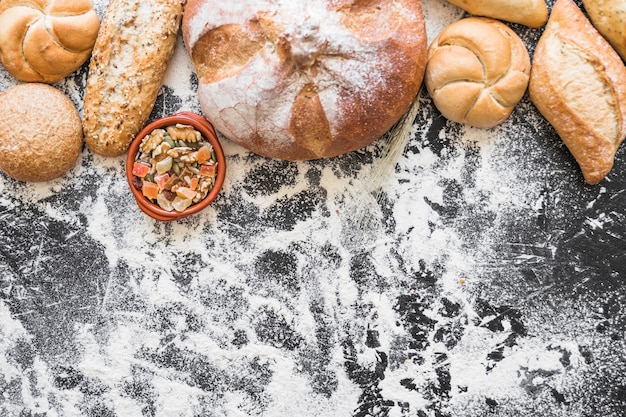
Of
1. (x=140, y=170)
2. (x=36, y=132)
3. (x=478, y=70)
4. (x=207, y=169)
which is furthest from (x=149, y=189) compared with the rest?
(x=478, y=70)

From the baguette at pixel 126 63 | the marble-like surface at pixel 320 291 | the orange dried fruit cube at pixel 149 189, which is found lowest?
the marble-like surface at pixel 320 291

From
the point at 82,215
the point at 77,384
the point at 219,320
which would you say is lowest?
the point at 77,384

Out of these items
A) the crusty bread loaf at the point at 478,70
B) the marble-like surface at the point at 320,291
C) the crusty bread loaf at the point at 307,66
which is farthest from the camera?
the marble-like surface at the point at 320,291

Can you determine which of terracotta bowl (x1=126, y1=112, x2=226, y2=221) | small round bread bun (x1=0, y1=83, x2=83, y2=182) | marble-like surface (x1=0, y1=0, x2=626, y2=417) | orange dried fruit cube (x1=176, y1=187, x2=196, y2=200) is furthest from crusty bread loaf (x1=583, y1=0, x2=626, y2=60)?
small round bread bun (x1=0, y1=83, x2=83, y2=182)

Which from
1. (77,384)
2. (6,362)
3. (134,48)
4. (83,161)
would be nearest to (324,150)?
(134,48)

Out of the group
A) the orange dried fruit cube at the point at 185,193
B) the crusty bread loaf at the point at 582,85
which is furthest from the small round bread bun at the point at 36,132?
the crusty bread loaf at the point at 582,85

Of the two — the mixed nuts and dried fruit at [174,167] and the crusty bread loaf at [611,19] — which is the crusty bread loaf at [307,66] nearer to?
the mixed nuts and dried fruit at [174,167]

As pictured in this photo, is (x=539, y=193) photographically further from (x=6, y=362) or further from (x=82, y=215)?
(x=6, y=362)
